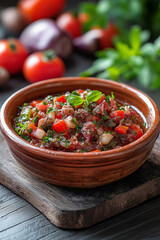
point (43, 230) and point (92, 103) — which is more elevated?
point (92, 103)

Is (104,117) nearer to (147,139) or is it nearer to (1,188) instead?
(147,139)

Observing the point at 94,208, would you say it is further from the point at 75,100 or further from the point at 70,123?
the point at 75,100

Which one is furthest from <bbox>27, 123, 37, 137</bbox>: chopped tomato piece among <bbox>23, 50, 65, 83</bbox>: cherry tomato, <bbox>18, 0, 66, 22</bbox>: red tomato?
<bbox>18, 0, 66, 22</bbox>: red tomato

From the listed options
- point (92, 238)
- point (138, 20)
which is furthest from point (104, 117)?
point (138, 20)

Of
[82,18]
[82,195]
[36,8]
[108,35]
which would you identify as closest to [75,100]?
[82,195]

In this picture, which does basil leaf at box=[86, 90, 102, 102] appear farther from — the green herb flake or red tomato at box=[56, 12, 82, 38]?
red tomato at box=[56, 12, 82, 38]
